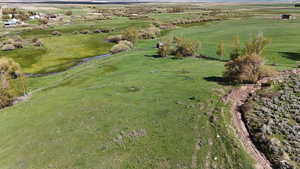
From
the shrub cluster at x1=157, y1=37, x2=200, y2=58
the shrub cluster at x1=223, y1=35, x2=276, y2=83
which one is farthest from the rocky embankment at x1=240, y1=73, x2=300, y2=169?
the shrub cluster at x1=157, y1=37, x2=200, y2=58

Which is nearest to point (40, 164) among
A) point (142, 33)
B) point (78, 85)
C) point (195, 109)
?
point (195, 109)

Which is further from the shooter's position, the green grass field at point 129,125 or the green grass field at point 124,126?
the green grass field at point 124,126

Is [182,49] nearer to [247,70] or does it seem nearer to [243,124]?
[247,70]

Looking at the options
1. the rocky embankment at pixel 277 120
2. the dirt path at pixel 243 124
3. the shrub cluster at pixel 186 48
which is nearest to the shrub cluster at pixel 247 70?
the dirt path at pixel 243 124

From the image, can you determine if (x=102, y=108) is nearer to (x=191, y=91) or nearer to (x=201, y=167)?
(x=191, y=91)

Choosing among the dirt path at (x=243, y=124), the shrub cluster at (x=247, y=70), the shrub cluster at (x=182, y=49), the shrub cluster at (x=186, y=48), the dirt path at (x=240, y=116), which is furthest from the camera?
the shrub cluster at (x=182, y=49)

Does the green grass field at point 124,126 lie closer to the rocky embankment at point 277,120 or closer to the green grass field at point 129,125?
the green grass field at point 129,125
